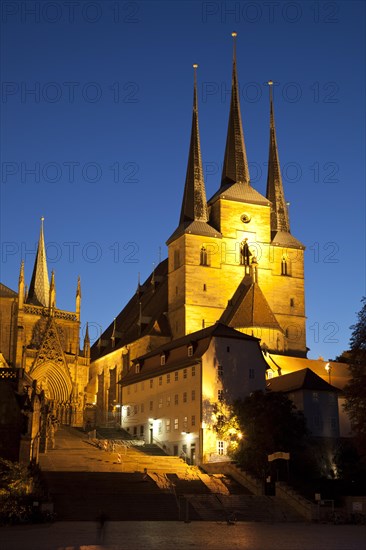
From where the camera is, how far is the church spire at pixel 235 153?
94.1 meters

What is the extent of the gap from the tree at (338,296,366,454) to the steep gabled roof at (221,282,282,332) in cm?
3557

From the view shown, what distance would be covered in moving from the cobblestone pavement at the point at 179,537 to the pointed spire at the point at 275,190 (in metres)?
60.8

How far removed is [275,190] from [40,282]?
28.9 metres

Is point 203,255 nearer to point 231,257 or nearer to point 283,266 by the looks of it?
point 231,257

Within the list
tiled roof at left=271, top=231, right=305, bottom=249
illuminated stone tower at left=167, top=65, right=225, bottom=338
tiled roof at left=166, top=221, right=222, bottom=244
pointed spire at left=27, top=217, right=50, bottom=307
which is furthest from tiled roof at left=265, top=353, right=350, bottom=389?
pointed spire at left=27, top=217, right=50, bottom=307

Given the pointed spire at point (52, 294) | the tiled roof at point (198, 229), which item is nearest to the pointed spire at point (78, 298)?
the pointed spire at point (52, 294)

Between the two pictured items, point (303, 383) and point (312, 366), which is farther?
point (312, 366)

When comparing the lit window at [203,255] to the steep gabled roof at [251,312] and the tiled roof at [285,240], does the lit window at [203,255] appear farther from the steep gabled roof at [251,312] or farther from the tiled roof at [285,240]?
the tiled roof at [285,240]

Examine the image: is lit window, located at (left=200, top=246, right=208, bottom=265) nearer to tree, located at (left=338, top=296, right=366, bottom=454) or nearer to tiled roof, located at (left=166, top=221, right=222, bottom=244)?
tiled roof, located at (left=166, top=221, right=222, bottom=244)

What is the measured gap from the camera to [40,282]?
86812mm

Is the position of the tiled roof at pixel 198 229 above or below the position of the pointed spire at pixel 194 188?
below

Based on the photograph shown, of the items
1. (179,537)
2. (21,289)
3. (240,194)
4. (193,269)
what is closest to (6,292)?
(21,289)

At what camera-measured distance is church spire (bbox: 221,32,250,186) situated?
94062 mm

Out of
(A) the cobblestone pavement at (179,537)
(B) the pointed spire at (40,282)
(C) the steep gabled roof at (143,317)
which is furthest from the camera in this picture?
(C) the steep gabled roof at (143,317)
